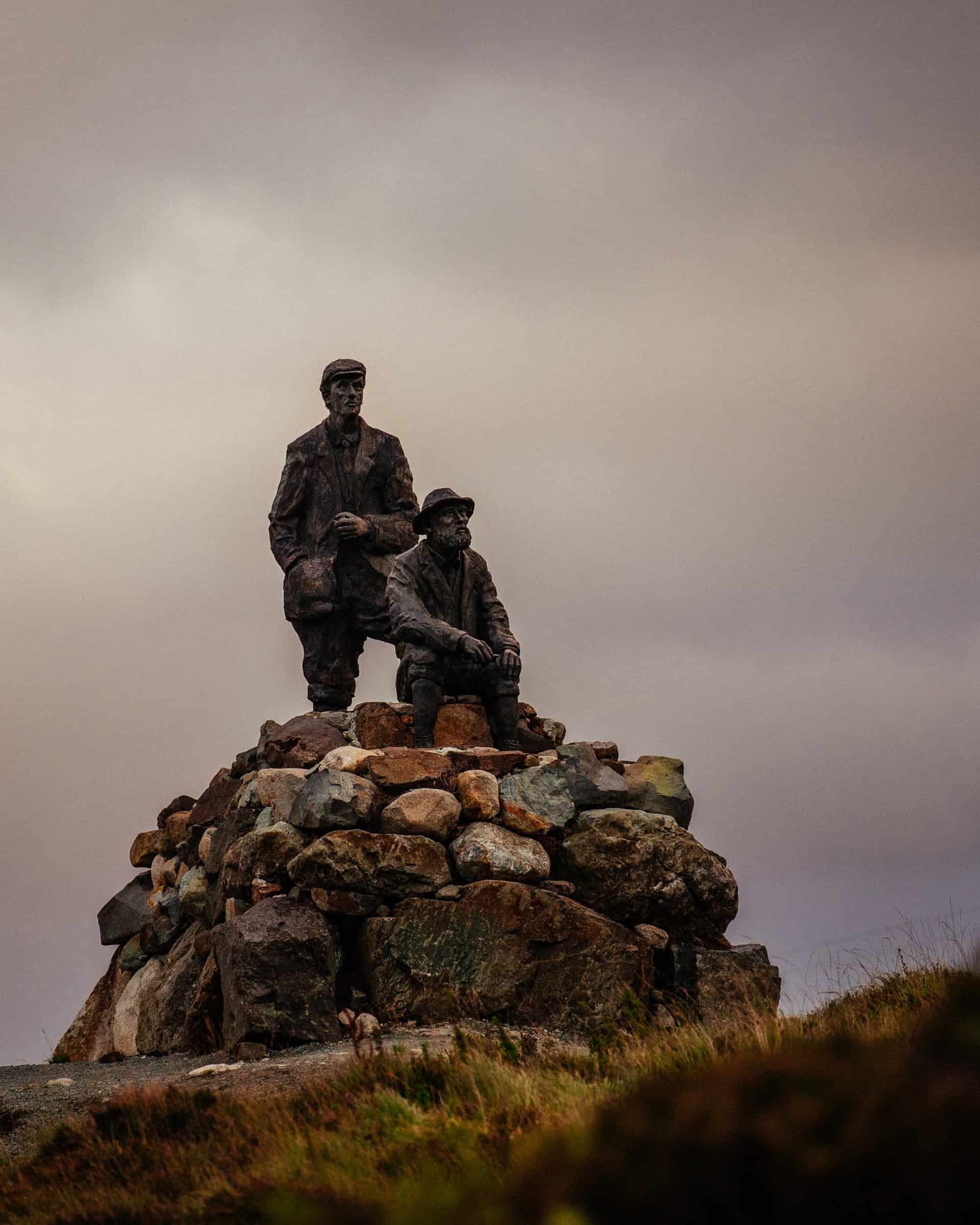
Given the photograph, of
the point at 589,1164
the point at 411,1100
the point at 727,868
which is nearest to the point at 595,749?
the point at 727,868

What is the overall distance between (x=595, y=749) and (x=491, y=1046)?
4.21 metres

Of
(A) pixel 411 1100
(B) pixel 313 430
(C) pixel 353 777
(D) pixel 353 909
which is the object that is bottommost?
(A) pixel 411 1100

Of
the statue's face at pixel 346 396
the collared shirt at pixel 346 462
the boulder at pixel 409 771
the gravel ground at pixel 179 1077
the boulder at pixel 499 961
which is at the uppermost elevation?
the statue's face at pixel 346 396

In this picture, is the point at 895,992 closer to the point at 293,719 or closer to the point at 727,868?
the point at 727,868

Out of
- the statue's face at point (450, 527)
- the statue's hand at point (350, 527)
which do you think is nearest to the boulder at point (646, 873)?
the statue's face at point (450, 527)

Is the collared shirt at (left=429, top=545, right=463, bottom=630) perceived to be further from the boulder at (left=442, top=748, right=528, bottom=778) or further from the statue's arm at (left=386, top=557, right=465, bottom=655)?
the boulder at (left=442, top=748, right=528, bottom=778)

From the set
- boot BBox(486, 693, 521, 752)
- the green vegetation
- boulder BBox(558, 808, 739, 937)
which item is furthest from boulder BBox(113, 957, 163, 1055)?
the green vegetation

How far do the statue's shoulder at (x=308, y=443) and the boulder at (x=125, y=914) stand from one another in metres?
4.16

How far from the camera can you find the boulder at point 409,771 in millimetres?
10906

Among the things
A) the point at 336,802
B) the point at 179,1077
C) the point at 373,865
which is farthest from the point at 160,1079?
the point at 336,802

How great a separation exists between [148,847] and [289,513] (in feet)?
11.1

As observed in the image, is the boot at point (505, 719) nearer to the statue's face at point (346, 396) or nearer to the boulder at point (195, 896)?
the boulder at point (195, 896)

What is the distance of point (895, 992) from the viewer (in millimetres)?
9273

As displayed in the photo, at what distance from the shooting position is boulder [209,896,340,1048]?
970 cm
